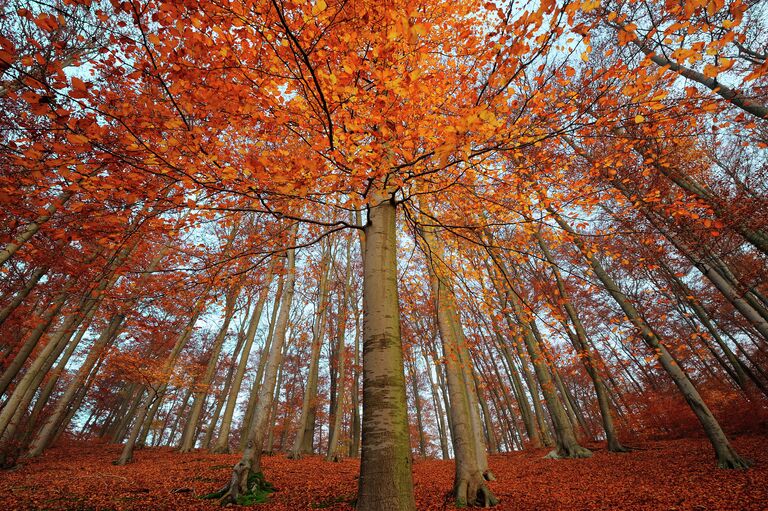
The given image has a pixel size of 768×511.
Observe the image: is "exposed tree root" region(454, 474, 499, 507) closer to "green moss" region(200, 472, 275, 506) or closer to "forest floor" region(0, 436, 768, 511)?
"forest floor" region(0, 436, 768, 511)

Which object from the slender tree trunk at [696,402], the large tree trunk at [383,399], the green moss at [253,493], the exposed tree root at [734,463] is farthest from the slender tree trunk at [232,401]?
the exposed tree root at [734,463]

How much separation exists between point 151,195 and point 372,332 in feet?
8.46

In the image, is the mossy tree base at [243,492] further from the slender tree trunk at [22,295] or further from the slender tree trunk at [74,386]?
the slender tree trunk at [74,386]

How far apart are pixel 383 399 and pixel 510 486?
5379mm

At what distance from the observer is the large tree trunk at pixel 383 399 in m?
2.28

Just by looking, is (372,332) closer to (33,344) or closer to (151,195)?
(151,195)

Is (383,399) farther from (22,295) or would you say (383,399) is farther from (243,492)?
(22,295)

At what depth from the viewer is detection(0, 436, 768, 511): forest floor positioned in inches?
171

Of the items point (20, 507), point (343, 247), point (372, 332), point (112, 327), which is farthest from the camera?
point (343, 247)

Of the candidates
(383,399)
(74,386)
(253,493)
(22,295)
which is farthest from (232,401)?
(383,399)

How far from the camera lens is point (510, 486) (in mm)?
6008

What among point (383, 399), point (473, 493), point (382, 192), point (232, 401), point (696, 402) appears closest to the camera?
point (383, 399)

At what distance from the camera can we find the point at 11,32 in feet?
20.4

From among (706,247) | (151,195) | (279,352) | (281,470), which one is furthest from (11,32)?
(706,247)
